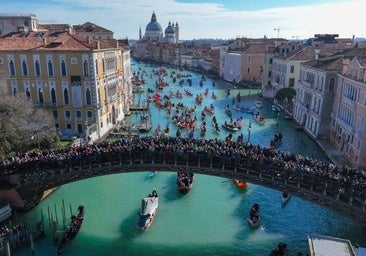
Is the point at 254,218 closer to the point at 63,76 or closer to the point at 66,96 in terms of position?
the point at 66,96

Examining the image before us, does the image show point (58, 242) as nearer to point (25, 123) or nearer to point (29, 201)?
point (29, 201)

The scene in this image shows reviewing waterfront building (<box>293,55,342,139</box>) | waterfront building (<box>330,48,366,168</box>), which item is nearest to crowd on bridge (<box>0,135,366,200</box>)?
waterfront building (<box>330,48,366,168</box>)

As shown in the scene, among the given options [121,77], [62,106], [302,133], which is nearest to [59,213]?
[62,106]

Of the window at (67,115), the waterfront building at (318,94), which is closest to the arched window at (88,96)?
the window at (67,115)

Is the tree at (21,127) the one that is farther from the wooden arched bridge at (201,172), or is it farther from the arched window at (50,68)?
Answer: the arched window at (50,68)

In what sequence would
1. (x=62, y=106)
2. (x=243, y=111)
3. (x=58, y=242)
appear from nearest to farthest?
(x=58, y=242) < (x=62, y=106) < (x=243, y=111)

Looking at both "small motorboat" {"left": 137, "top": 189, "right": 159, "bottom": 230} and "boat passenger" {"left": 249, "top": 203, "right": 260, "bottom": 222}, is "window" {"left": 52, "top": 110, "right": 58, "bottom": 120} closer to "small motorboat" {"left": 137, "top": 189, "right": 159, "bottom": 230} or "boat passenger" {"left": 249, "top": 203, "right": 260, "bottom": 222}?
"small motorboat" {"left": 137, "top": 189, "right": 159, "bottom": 230}
